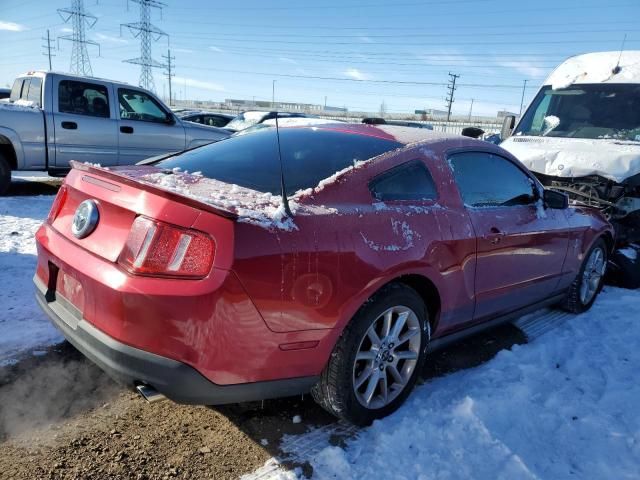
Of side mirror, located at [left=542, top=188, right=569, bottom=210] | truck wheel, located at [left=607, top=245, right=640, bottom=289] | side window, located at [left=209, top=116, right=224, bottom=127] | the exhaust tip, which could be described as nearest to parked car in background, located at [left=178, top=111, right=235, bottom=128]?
side window, located at [left=209, top=116, right=224, bottom=127]

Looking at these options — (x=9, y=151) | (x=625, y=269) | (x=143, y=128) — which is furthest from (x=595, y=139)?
(x=9, y=151)

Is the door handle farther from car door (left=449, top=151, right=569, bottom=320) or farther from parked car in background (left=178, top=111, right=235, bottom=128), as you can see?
parked car in background (left=178, top=111, right=235, bottom=128)

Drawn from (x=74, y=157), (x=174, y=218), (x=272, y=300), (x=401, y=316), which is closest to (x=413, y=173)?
(x=401, y=316)

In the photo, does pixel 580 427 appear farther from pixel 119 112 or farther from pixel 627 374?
→ pixel 119 112

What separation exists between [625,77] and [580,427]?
547 cm

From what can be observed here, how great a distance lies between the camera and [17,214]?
653 cm

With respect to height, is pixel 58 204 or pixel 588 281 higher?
pixel 58 204

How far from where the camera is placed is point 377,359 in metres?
2.73

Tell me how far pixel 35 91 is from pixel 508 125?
7.33 m

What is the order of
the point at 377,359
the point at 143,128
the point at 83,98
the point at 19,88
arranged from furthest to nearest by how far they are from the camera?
the point at 143,128
the point at 19,88
the point at 83,98
the point at 377,359

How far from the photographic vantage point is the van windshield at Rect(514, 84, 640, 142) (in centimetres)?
636

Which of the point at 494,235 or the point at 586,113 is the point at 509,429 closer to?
the point at 494,235

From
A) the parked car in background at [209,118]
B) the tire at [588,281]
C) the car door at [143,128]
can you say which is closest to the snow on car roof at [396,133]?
the tire at [588,281]

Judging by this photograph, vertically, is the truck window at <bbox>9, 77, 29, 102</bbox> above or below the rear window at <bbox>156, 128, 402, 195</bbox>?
above
